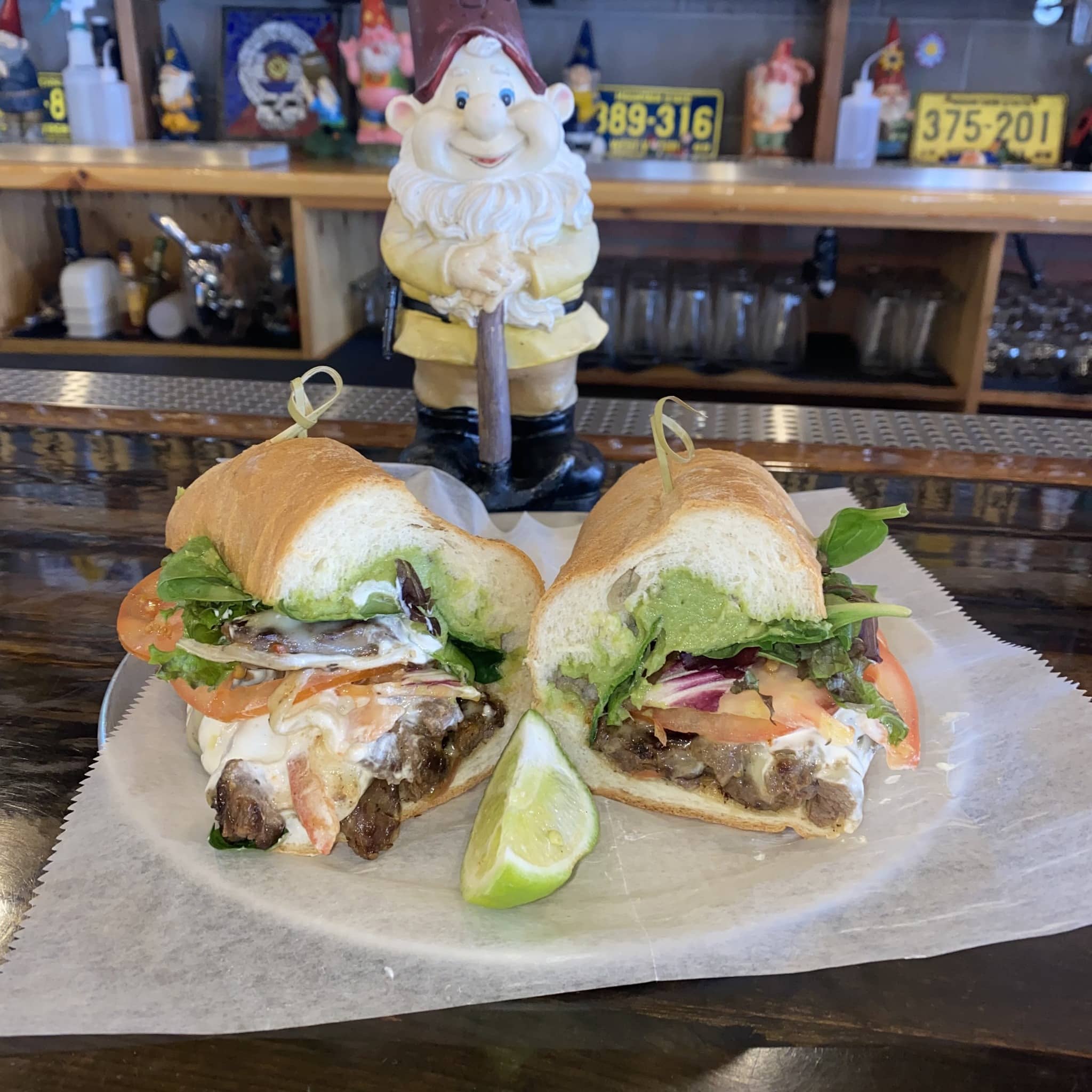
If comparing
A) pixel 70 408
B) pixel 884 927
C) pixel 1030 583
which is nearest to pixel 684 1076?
pixel 884 927

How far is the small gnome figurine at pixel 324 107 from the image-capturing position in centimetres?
→ 420

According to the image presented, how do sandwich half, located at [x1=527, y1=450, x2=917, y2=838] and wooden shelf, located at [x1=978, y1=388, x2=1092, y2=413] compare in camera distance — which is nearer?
sandwich half, located at [x1=527, y1=450, x2=917, y2=838]

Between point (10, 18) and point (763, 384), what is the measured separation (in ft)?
12.1

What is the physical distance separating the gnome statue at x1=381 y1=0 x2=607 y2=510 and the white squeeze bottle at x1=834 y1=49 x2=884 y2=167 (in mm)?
2234

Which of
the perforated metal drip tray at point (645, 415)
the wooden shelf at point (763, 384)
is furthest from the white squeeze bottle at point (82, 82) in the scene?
A: the wooden shelf at point (763, 384)

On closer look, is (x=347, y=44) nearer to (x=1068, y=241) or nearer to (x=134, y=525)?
(x=134, y=525)

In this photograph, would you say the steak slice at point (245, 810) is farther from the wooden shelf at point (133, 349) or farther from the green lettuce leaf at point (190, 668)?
the wooden shelf at point (133, 349)

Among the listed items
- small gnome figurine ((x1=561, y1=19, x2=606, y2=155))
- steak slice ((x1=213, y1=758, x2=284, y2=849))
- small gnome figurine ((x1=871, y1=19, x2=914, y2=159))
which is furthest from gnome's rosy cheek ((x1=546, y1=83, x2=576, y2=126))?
small gnome figurine ((x1=871, y1=19, x2=914, y2=159))

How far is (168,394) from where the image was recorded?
120 inches

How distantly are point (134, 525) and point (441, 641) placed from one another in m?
1.08

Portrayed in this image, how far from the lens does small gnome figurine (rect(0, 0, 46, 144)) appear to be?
4.26 m

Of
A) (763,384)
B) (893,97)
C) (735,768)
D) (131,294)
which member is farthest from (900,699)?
(131,294)

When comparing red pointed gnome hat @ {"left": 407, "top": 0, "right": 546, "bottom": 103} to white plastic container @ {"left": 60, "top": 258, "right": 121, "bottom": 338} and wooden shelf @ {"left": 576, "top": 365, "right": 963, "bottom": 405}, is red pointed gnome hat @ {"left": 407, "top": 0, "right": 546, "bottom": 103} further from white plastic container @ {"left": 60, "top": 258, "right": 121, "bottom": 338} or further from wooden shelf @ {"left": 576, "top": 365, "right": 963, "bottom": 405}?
white plastic container @ {"left": 60, "top": 258, "right": 121, "bottom": 338}

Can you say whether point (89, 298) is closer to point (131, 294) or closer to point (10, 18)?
point (131, 294)
